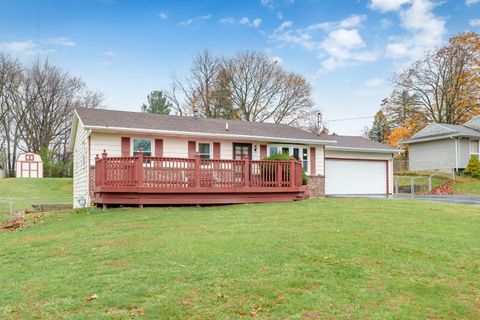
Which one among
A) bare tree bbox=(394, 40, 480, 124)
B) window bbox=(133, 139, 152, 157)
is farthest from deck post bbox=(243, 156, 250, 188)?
bare tree bbox=(394, 40, 480, 124)

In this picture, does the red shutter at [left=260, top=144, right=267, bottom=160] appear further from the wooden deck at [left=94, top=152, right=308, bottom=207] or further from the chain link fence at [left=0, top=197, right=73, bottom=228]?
the chain link fence at [left=0, top=197, right=73, bottom=228]

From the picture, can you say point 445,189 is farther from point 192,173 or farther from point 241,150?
point 192,173

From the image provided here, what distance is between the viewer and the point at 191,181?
498 inches

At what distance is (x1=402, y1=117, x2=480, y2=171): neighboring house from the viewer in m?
28.2

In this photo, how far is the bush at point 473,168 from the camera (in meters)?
26.8

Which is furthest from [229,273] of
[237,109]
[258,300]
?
[237,109]

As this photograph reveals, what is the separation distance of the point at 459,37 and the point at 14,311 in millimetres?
→ 39119

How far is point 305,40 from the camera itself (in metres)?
22.6

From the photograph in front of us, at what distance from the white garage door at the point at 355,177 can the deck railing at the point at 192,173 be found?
750 cm

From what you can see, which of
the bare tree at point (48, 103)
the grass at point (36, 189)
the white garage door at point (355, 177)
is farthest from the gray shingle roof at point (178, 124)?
the bare tree at point (48, 103)

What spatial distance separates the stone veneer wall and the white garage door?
1.67 meters

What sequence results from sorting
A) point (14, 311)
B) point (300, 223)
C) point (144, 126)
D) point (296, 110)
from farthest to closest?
point (296, 110) → point (144, 126) → point (300, 223) → point (14, 311)

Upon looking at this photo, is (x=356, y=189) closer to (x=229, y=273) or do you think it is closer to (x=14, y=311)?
(x=229, y=273)

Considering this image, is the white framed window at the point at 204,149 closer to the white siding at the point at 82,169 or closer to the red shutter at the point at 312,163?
the white siding at the point at 82,169
